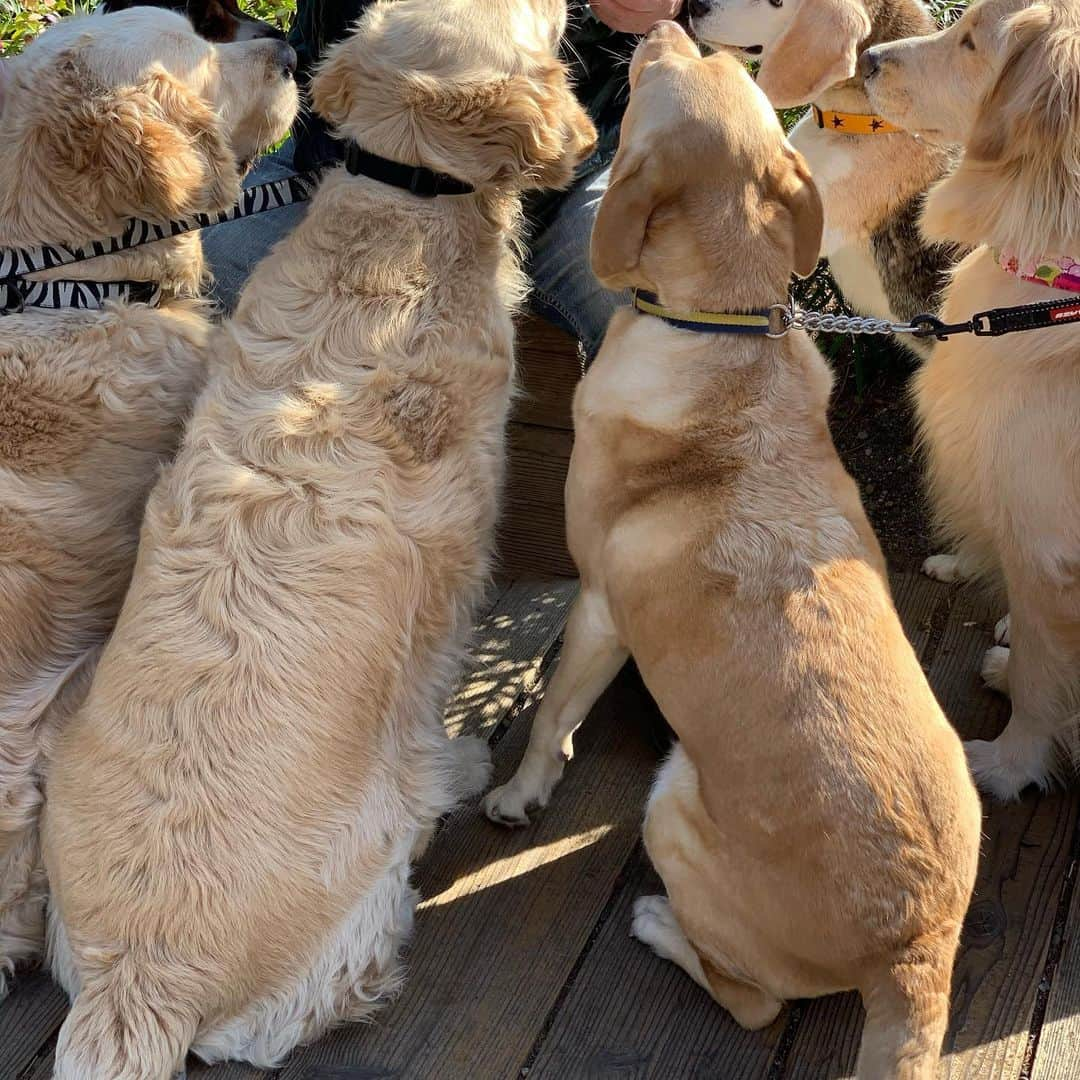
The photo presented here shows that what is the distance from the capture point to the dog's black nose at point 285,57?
2.72m

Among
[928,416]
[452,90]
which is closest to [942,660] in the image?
[928,416]

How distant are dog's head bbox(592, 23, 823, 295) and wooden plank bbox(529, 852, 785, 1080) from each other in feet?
4.98

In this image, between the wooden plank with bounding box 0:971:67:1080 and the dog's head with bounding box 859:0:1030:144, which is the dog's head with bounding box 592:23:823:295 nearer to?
the dog's head with bounding box 859:0:1030:144

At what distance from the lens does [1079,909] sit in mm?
2549

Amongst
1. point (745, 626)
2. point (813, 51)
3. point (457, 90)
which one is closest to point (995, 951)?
point (745, 626)

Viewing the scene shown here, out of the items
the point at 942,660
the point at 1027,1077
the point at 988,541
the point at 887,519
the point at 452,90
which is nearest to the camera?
the point at 1027,1077

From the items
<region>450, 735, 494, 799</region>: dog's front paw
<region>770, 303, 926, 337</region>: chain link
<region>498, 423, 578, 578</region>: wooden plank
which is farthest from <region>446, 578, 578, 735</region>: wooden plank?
<region>770, 303, 926, 337</region>: chain link

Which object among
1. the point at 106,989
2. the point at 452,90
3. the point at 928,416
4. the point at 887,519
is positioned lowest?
the point at 887,519

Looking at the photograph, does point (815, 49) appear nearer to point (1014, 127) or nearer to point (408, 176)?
point (1014, 127)

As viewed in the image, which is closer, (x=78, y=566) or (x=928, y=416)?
(x=78, y=566)

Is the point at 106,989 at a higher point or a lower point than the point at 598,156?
lower

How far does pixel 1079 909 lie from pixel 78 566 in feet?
7.81

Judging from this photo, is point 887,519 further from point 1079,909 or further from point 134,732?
point 134,732

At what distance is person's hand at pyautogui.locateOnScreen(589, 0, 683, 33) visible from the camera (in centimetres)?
290
